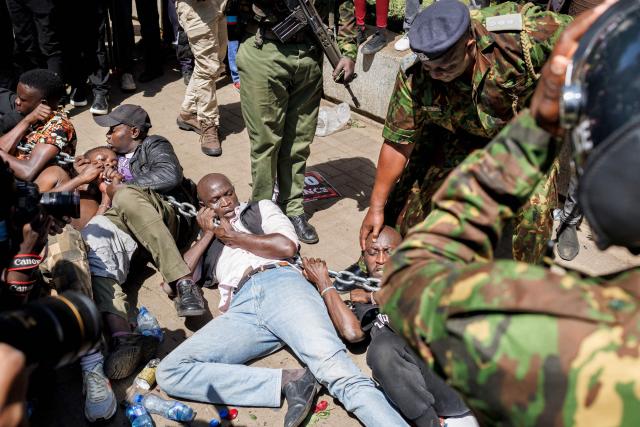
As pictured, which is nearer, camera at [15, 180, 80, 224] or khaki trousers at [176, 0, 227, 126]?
camera at [15, 180, 80, 224]

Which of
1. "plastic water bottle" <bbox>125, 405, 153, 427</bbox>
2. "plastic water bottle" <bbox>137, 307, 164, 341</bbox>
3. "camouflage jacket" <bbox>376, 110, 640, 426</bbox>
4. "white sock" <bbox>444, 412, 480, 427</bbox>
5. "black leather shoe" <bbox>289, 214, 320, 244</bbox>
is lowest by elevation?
"black leather shoe" <bbox>289, 214, 320, 244</bbox>

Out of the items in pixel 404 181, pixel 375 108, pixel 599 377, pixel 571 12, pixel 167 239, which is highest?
pixel 599 377

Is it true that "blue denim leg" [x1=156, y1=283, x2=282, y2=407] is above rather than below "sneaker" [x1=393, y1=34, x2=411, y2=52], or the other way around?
below

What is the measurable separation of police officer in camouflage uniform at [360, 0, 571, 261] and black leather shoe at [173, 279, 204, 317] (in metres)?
1.04

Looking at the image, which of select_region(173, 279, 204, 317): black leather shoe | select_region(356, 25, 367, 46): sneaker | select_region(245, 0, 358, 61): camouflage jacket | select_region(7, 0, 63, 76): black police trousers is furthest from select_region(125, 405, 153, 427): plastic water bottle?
select_region(356, 25, 367, 46): sneaker

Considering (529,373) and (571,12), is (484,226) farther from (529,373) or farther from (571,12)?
(571,12)

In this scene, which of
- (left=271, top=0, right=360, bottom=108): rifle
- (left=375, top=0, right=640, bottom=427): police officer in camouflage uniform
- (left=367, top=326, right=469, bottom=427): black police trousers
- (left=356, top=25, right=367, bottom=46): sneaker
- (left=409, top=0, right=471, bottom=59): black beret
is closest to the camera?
(left=375, top=0, right=640, bottom=427): police officer in camouflage uniform

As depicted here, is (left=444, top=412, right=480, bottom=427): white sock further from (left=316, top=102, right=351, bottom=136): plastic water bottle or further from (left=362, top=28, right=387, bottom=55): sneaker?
(left=362, top=28, right=387, bottom=55): sneaker

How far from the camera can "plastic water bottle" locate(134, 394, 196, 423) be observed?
2904 mm

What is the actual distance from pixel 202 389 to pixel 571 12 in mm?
3888

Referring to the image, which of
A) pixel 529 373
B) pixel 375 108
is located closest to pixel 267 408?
pixel 529 373

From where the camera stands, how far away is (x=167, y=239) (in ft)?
12.0

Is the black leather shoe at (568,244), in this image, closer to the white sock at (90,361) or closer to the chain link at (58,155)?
the white sock at (90,361)

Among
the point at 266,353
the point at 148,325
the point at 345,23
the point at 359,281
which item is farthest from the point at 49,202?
the point at 345,23
